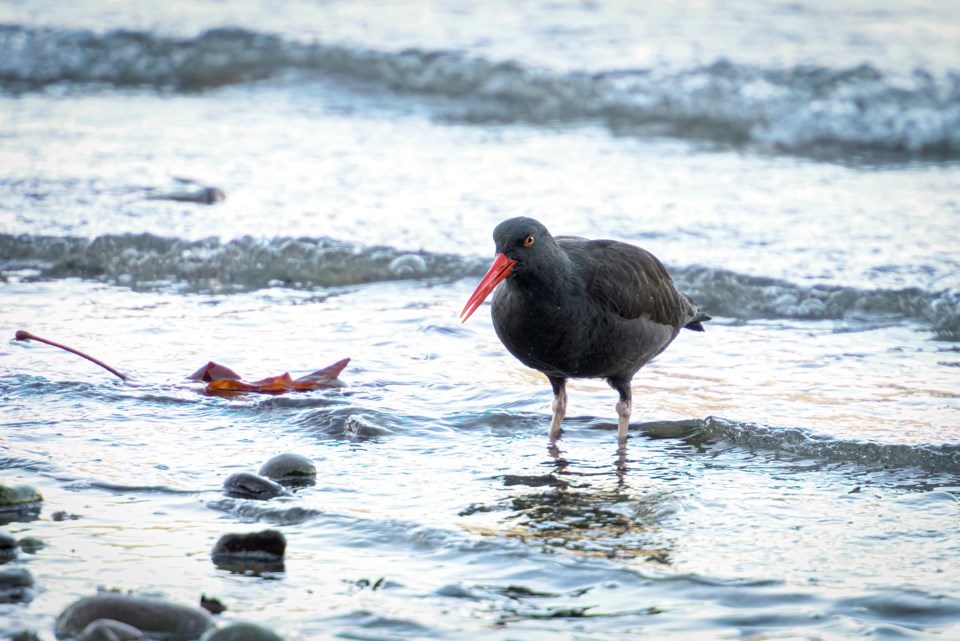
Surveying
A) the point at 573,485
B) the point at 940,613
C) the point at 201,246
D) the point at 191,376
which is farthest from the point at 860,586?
the point at 201,246

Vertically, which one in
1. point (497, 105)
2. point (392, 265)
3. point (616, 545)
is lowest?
point (616, 545)

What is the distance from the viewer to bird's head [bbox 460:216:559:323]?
4.71 meters

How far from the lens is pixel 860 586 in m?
3.50

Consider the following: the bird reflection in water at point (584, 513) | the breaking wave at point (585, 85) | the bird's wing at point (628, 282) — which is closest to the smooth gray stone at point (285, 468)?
the bird reflection in water at point (584, 513)

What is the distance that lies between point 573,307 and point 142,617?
7.45 ft

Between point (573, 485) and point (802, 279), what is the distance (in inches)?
121

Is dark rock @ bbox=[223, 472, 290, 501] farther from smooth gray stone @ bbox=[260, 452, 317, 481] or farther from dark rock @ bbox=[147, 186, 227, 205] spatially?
dark rock @ bbox=[147, 186, 227, 205]

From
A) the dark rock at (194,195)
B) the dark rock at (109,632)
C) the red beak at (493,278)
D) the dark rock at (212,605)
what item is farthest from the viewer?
the dark rock at (194,195)

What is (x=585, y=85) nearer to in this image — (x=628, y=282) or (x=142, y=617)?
(x=628, y=282)

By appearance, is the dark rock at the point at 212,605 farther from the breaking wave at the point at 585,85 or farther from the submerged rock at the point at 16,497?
the breaking wave at the point at 585,85

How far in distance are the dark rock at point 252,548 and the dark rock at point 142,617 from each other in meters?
0.48

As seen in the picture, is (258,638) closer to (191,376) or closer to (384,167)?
(191,376)

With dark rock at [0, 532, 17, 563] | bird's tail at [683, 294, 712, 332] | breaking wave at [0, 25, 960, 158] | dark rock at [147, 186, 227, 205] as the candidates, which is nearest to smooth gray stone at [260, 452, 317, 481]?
dark rock at [0, 532, 17, 563]

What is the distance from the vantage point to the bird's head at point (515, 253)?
4.71 metres
